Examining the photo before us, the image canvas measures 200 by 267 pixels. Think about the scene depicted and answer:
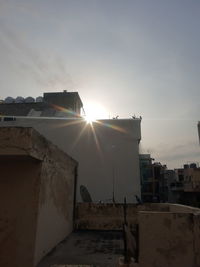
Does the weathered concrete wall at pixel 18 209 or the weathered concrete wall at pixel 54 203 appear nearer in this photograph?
the weathered concrete wall at pixel 18 209

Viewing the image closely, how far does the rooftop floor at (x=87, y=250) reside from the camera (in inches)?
221

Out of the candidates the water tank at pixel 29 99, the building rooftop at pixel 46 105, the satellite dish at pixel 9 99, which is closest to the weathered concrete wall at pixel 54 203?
the building rooftop at pixel 46 105

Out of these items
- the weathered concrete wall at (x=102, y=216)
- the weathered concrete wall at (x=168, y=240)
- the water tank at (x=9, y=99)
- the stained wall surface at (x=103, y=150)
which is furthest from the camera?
the water tank at (x=9, y=99)

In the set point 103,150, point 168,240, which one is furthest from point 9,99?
point 168,240

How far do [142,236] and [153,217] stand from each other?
0.37m

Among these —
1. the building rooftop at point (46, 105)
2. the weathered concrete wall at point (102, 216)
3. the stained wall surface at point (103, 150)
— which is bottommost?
the weathered concrete wall at point (102, 216)

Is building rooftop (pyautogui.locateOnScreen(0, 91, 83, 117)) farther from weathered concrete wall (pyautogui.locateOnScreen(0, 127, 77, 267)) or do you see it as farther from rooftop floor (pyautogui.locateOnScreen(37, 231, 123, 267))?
weathered concrete wall (pyautogui.locateOnScreen(0, 127, 77, 267))

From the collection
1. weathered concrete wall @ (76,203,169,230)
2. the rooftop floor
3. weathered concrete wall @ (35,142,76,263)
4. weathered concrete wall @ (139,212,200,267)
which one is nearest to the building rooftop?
weathered concrete wall @ (76,203,169,230)

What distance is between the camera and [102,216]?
1002 centimetres

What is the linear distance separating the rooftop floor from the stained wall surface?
730 centimetres

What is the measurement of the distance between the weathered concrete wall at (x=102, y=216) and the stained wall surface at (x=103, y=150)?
5478 mm

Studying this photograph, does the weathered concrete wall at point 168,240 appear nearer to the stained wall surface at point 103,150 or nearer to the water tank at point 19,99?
the stained wall surface at point 103,150

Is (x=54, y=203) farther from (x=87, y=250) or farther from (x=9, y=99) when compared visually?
(x=9, y=99)

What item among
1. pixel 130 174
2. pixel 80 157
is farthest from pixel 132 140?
pixel 80 157
